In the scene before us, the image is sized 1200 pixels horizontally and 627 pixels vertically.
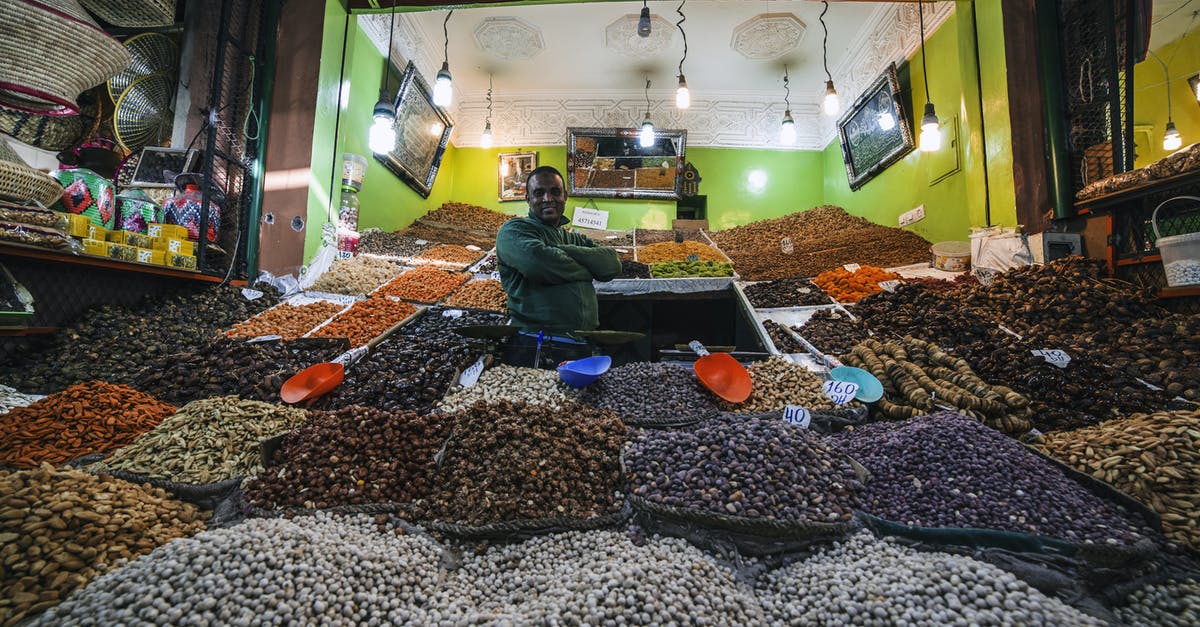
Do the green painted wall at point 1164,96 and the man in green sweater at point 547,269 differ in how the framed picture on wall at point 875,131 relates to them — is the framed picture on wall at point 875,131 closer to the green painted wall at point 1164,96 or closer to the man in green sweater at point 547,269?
the green painted wall at point 1164,96

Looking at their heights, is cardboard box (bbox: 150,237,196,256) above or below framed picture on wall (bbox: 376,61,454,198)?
below

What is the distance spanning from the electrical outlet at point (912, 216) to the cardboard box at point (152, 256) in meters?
7.21

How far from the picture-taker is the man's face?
2.83 meters

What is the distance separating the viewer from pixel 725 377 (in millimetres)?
2248

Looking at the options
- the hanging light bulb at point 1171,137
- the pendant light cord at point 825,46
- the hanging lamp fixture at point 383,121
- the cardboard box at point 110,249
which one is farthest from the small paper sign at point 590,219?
the hanging light bulb at point 1171,137

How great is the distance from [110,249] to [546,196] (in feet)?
9.24

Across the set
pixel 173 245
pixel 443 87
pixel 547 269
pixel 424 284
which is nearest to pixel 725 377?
pixel 547 269

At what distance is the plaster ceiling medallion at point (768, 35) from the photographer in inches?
258

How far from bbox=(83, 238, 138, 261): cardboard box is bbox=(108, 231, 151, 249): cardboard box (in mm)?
49

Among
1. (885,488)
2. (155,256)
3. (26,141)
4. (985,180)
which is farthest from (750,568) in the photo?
(26,141)

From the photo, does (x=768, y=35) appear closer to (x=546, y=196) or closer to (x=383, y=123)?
(x=383, y=123)

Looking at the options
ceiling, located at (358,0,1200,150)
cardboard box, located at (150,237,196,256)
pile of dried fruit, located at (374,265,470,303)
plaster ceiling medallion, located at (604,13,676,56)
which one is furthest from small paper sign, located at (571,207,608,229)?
cardboard box, located at (150,237,196,256)

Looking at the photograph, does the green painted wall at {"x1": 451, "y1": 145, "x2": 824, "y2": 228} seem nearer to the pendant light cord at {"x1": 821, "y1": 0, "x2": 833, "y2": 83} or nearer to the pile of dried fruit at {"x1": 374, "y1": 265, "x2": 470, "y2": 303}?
the pendant light cord at {"x1": 821, "y1": 0, "x2": 833, "y2": 83}

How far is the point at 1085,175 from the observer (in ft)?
11.9
